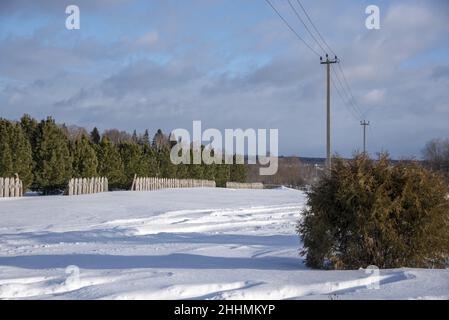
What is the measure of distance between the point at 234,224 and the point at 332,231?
9.54 metres

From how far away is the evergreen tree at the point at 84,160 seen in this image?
44.8m

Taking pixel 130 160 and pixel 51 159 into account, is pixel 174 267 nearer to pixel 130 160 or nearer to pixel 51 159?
pixel 51 159

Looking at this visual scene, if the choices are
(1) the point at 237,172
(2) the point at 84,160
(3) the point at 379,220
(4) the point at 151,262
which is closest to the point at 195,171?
(1) the point at 237,172

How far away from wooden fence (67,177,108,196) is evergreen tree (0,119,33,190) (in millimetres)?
3590

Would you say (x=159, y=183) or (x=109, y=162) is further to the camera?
(x=159, y=183)

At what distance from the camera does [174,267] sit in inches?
361

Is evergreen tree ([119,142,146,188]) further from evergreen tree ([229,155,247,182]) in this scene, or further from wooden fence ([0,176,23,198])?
evergreen tree ([229,155,247,182])

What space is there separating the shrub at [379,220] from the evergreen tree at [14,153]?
101 ft

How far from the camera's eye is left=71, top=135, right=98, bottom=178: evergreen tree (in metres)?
44.8

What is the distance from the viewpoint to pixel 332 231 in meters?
8.99

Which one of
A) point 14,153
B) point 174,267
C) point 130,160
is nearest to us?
point 174,267

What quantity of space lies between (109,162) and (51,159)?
994 cm

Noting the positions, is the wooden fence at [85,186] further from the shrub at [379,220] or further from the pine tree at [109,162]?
the shrub at [379,220]
